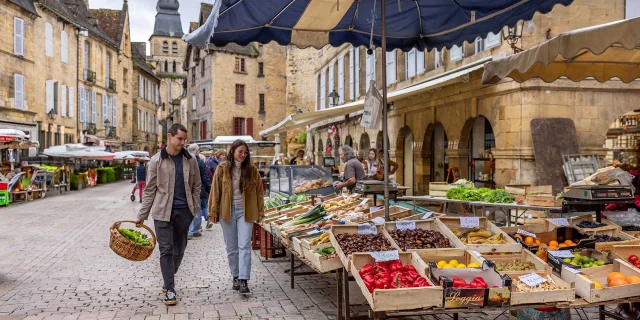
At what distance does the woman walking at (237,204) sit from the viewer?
6.50 m

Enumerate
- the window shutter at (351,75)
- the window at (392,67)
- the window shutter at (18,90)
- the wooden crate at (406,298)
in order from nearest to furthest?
the wooden crate at (406,298)
the window at (392,67)
the window shutter at (351,75)
the window shutter at (18,90)

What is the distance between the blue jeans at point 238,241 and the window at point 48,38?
26739 mm

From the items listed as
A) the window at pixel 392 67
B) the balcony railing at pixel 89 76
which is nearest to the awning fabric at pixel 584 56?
the window at pixel 392 67

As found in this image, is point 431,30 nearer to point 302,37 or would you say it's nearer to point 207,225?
point 302,37

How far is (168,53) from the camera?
98.9m

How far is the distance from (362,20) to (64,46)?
94.5ft

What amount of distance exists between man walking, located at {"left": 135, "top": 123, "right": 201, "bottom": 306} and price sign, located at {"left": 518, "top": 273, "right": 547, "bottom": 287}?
3.50 metres

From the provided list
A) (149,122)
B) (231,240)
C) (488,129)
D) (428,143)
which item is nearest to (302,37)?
(231,240)

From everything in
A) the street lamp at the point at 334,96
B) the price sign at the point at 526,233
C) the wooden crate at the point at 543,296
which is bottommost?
the wooden crate at the point at 543,296

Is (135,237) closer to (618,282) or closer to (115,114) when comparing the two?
(618,282)

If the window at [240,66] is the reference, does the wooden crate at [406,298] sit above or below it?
below

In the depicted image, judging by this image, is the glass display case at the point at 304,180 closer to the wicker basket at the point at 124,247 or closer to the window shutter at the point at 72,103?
the wicker basket at the point at 124,247

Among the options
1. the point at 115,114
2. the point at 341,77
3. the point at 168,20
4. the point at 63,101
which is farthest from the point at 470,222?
the point at 168,20

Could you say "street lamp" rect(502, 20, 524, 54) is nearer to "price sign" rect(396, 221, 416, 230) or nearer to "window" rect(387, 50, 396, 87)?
"price sign" rect(396, 221, 416, 230)
